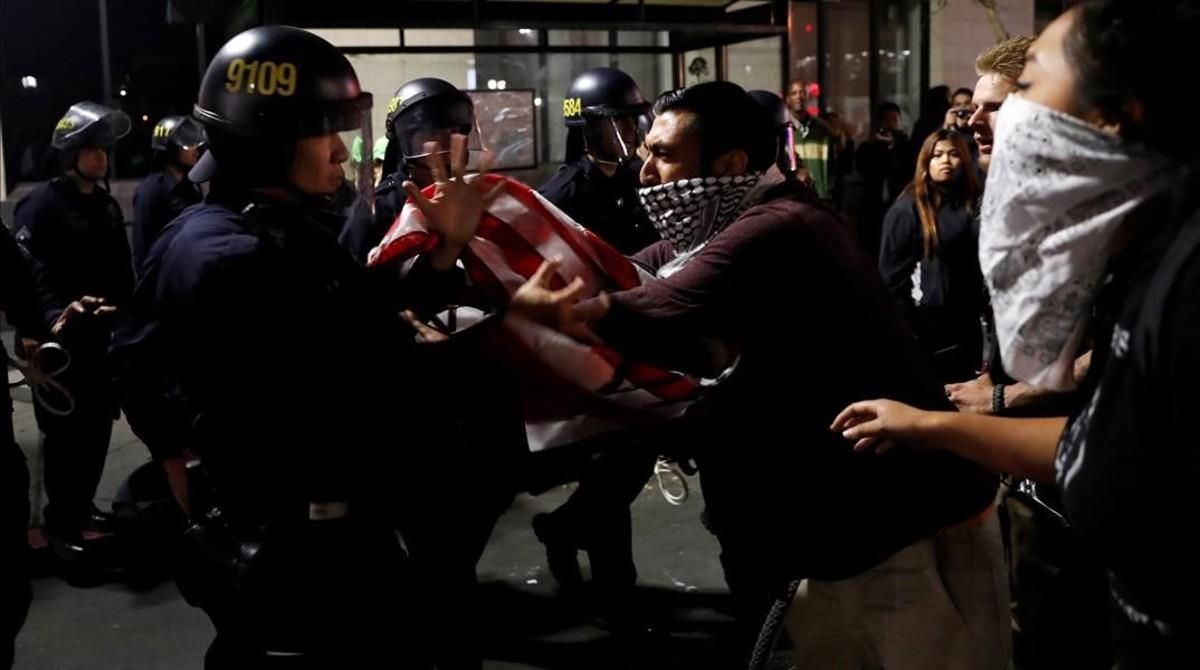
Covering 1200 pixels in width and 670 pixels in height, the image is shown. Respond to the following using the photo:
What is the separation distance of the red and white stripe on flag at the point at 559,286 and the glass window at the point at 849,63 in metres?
11.9

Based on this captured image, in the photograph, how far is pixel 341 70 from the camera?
8.95 feet

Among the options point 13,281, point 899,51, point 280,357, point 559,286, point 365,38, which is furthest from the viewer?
point 899,51

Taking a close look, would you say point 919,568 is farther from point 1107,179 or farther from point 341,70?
point 341,70

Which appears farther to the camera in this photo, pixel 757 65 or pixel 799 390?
pixel 757 65

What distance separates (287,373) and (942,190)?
3870 mm

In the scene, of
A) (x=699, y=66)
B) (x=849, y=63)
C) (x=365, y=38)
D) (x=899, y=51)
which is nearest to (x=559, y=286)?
(x=365, y=38)

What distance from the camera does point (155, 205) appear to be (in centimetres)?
636

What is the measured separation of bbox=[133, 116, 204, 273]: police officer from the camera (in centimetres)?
628

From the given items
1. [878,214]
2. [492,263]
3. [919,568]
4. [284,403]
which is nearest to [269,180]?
[284,403]

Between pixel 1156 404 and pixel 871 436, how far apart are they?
29.2 inches

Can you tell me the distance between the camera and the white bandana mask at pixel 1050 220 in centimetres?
150

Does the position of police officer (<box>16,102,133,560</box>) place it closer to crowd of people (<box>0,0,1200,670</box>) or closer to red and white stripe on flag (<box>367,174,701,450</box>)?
crowd of people (<box>0,0,1200,670</box>)

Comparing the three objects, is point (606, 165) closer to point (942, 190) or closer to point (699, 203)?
point (942, 190)

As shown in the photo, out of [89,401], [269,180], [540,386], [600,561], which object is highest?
[269,180]
